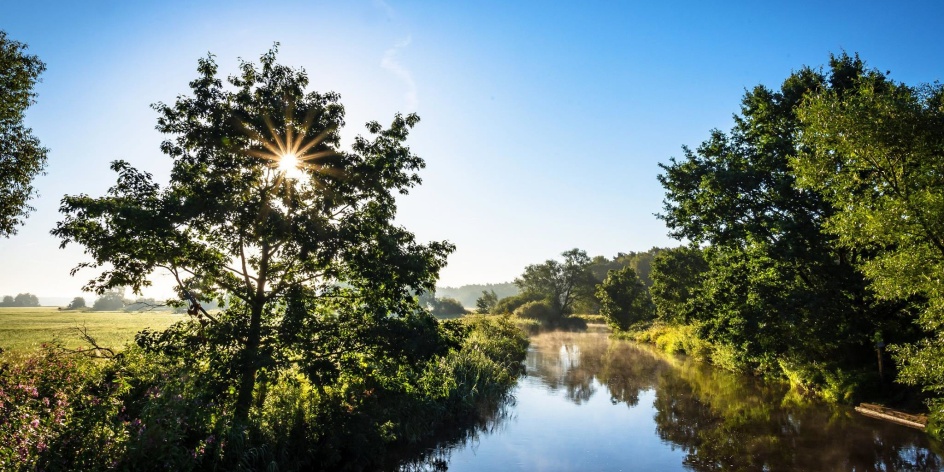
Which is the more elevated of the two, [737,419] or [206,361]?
[206,361]

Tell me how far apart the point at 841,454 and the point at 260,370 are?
1692 cm

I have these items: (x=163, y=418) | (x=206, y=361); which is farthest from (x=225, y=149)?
(x=163, y=418)

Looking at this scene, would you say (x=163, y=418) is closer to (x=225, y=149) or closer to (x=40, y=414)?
(x=40, y=414)

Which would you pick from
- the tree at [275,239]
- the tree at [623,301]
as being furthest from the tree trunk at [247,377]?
the tree at [623,301]

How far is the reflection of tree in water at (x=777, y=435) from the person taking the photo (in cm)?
1295

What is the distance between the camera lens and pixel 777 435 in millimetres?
15742

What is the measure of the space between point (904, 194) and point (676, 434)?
10.7 meters

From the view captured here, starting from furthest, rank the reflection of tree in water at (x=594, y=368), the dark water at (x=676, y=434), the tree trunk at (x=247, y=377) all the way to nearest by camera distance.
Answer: the reflection of tree in water at (x=594, y=368) < the dark water at (x=676, y=434) < the tree trunk at (x=247, y=377)

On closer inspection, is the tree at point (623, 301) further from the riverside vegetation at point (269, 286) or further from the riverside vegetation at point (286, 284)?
the riverside vegetation at point (269, 286)

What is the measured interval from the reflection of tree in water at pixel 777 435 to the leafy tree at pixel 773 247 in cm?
308

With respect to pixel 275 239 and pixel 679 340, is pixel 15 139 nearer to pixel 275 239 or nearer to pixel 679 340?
pixel 275 239

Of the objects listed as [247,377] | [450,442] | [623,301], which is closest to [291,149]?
[247,377]

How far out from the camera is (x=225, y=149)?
1123cm

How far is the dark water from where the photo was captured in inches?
522
